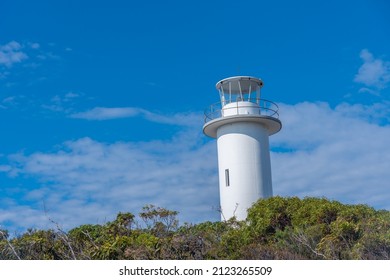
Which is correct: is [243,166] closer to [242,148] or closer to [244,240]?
[242,148]

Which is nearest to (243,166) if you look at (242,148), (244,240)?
Answer: (242,148)

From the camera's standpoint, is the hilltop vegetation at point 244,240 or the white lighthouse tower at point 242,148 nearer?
the hilltop vegetation at point 244,240

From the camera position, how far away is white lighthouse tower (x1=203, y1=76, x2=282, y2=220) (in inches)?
682

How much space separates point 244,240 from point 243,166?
5215 millimetres

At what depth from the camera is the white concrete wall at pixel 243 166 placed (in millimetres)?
17266

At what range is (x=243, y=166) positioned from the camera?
17.5m

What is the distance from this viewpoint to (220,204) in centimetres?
1781

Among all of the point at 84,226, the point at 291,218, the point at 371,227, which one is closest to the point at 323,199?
the point at 291,218

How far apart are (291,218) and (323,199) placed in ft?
3.75

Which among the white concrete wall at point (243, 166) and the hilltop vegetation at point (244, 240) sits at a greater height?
the white concrete wall at point (243, 166)

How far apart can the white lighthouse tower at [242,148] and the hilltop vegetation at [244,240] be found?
3.30 m

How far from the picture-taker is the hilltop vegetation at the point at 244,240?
10.5 m

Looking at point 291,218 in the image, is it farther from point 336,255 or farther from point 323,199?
point 336,255
